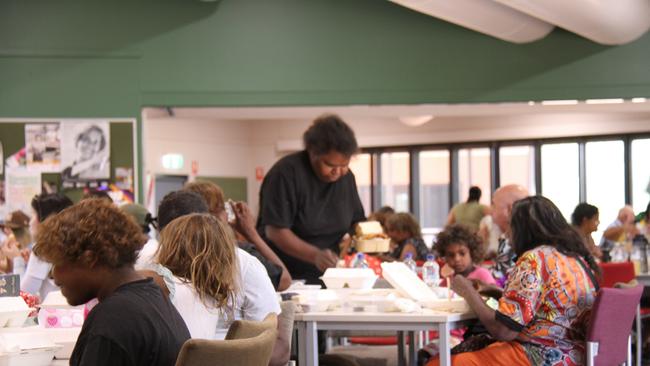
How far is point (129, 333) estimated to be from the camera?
6.72 feet

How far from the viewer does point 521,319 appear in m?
4.01

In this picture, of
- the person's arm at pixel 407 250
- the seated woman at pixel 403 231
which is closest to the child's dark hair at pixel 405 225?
the seated woman at pixel 403 231

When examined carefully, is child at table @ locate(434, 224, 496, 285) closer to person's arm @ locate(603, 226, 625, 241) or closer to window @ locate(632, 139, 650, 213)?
person's arm @ locate(603, 226, 625, 241)

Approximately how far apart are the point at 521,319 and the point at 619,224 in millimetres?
5922

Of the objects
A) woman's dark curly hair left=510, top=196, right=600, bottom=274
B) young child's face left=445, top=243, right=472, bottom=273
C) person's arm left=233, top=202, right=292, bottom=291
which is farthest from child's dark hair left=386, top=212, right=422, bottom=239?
woman's dark curly hair left=510, top=196, right=600, bottom=274

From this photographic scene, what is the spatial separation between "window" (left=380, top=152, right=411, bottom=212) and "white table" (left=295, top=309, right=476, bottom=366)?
10.0 metres

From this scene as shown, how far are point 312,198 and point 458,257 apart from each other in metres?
1.17

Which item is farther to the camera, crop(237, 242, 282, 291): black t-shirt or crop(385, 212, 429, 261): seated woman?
crop(385, 212, 429, 261): seated woman

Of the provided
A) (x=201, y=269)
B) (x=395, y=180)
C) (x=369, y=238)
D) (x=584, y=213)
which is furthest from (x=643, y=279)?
(x=395, y=180)

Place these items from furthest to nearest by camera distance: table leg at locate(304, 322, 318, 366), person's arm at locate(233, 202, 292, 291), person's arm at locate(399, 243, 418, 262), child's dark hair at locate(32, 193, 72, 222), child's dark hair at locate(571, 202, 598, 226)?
person's arm at locate(399, 243, 418, 262)
child's dark hair at locate(571, 202, 598, 226)
child's dark hair at locate(32, 193, 72, 222)
person's arm at locate(233, 202, 292, 291)
table leg at locate(304, 322, 318, 366)

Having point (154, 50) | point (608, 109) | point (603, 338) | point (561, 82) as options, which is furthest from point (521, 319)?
point (608, 109)

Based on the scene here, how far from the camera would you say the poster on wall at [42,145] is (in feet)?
23.7

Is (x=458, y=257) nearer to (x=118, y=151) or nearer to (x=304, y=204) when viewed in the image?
(x=304, y=204)

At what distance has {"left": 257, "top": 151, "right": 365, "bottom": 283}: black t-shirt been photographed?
4988 mm
